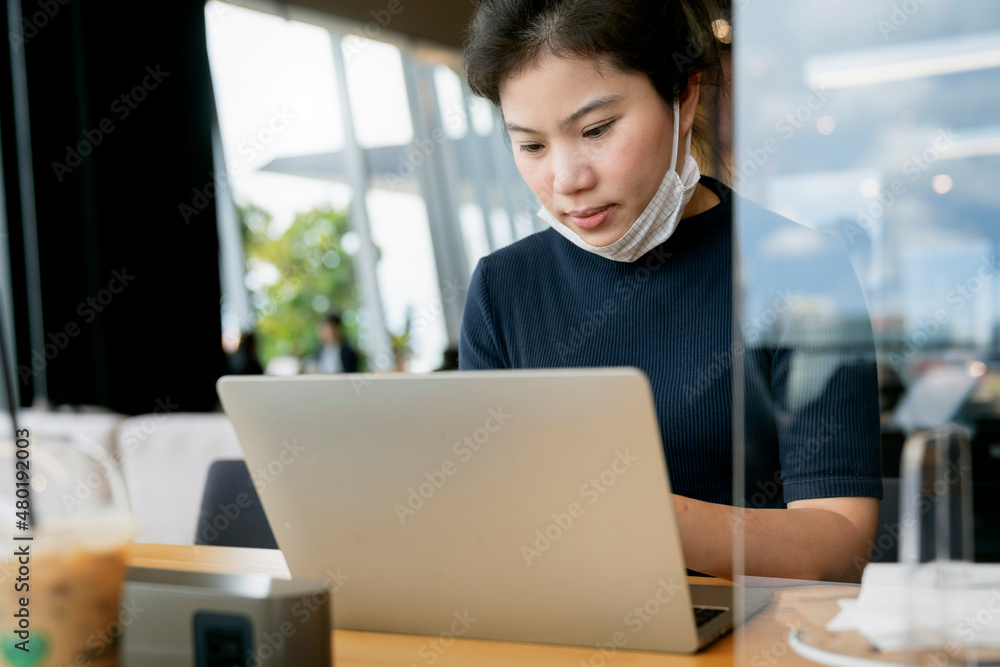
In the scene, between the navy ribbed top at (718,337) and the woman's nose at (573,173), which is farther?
the woman's nose at (573,173)

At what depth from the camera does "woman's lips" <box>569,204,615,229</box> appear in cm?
127

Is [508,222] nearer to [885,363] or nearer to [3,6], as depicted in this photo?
[3,6]

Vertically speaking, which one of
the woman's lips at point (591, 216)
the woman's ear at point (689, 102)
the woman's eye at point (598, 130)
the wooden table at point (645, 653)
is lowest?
the wooden table at point (645, 653)

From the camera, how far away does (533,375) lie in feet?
Answer: 2.21

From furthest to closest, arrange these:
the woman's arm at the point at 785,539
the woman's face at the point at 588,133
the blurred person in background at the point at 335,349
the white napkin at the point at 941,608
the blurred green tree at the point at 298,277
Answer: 1. the blurred green tree at the point at 298,277
2. the blurred person in background at the point at 335,349
3. the woman's face at the point at 588,133
4. the woman's arm at the point at 785,539
5. the white napkin at the point at 941,608

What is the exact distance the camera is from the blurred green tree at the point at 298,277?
8.31 metres

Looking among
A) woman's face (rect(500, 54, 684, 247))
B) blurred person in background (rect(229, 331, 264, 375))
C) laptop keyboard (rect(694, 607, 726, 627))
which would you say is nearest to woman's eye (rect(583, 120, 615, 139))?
woman's face (rect(500, 54, 684, 247))

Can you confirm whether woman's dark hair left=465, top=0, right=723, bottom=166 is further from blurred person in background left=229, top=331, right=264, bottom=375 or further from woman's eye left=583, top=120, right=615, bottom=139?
blurred person in background left=229, top=331, right=264, bottom=375

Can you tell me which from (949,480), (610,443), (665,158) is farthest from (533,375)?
(665,158)

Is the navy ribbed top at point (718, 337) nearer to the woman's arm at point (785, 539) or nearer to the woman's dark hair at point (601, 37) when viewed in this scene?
the woman's arm at point (785, 539)

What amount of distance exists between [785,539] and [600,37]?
675 millimetres

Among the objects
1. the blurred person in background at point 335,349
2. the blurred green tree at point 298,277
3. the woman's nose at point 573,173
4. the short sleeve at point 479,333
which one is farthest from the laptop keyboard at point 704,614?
the blurred green tree at point 298,277

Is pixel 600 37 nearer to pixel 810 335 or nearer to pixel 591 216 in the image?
pixel 591 216

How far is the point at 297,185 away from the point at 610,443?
7.94 meters
